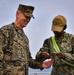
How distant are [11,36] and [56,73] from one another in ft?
5.40

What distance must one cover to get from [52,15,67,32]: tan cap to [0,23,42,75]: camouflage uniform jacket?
93 cm

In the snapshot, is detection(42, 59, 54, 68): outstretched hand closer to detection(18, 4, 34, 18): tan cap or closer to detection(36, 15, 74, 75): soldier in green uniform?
detection(36, 15, 74, 75): soldier in green uniform

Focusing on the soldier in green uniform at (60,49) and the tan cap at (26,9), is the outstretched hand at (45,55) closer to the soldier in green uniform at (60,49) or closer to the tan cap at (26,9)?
the soldier in green uniform at (60,49)

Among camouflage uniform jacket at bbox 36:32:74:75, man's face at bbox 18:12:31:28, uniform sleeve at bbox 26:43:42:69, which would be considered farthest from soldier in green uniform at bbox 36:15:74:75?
man's face at bbox 18:12:31:28

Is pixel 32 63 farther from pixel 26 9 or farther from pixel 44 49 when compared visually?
pixel 26 9

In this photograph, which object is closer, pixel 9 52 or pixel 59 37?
pixel 9 52

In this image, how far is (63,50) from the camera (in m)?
8.32

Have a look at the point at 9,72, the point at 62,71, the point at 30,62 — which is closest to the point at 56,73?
the point at 62,71

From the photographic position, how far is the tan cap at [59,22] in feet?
27.3

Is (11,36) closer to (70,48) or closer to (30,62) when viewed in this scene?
(30,62)

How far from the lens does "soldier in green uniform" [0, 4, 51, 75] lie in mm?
7211

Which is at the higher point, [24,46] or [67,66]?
[24,46]

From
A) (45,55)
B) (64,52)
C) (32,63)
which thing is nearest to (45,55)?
(45,55)

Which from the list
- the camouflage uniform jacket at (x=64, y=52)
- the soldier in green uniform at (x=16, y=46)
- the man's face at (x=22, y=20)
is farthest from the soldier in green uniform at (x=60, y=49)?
the man's face at (x=22, y=20)
